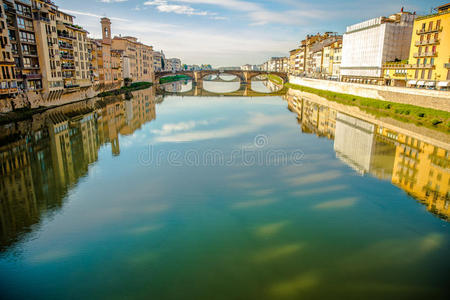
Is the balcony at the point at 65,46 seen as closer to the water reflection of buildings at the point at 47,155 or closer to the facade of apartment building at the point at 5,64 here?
the water reflection of buildings at the point at 47,155

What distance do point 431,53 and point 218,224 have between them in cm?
3006

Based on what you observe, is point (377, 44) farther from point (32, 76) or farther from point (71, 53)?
point (32, 76)

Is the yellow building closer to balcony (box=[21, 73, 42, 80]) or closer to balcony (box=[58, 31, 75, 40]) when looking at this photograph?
balcony (box=[21, 73, 42, 80])

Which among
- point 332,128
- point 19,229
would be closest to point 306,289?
point 19,229

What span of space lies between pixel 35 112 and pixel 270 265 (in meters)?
27.1

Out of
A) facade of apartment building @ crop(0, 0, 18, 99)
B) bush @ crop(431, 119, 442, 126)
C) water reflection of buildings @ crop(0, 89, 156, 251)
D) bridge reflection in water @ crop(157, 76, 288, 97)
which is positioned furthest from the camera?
bridge reflection in water @ crop(157, 76, 288, 97)

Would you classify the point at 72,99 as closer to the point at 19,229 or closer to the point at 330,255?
the point at 19,229

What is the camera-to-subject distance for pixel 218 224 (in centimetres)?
909

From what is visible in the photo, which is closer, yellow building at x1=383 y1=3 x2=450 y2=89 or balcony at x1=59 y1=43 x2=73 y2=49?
yellow building at x1=383 y1=3 x2=450 y2=89

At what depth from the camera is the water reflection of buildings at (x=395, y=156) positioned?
11750 millimetres

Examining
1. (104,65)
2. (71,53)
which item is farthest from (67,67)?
(104,65)

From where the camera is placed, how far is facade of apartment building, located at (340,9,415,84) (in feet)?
132

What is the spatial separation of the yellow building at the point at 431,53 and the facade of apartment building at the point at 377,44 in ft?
25.3

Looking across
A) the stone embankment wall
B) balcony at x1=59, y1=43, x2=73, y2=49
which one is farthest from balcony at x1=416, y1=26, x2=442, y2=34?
balcony at x1=59, y1=43, x2=73, y2=49
